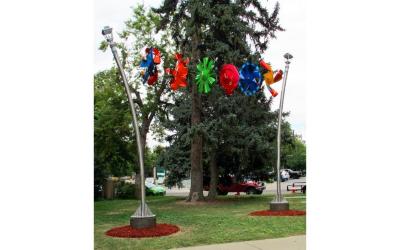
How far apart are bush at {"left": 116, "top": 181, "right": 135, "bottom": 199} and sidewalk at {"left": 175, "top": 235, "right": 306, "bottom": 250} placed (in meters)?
15.9

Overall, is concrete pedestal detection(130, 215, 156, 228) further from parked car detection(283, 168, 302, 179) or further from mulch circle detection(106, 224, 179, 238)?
parked car detection(283, 168, 302, 179)

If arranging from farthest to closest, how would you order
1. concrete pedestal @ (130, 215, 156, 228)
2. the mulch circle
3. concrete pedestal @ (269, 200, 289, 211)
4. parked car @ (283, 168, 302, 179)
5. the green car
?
parked car @ (283, 168, 302, 179) < the green car < concrete pedestal @ (269, 200, 289, 211) < concrete pedestal @ (130, 215, 156, 228) < the mulch circle

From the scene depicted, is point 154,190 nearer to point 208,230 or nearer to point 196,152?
point 196,152

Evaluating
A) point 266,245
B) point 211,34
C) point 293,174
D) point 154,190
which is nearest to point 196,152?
point 211,34

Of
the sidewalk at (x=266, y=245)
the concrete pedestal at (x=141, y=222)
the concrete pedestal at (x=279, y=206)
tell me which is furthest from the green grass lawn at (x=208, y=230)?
the concrete pedestal at (x=279, y=206)

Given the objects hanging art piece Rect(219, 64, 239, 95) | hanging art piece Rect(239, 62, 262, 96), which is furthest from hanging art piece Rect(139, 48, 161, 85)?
hanging art piece Rect(239, 62, 262, 96)

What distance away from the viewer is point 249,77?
41.3ft

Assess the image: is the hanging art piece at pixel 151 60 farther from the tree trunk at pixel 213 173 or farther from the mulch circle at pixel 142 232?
the tree trunk at pixel 213 173

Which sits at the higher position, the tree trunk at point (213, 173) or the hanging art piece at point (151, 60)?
the hanging art piece at point (151, 60)

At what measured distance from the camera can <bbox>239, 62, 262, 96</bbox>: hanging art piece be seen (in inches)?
491

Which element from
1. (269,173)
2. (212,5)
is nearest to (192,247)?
(212,5)

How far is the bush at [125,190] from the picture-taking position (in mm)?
22578

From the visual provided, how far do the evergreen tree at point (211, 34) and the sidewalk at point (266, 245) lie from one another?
29.5 ft

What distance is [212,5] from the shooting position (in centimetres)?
1631
